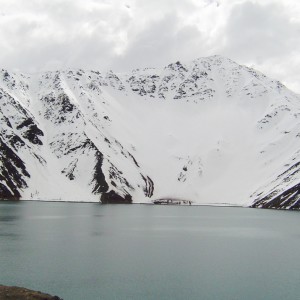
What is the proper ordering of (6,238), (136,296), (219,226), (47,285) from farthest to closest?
(219,226) < (6,238) < (47,285) < (136,296)

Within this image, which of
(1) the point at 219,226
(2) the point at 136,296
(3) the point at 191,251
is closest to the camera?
(2) the point at 136,296

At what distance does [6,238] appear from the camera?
103 meters

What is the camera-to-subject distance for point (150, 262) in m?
79.8

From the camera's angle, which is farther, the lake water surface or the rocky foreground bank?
the lake water surface

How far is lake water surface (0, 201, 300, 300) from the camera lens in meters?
61.3

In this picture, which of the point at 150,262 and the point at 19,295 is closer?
the point at 19,295

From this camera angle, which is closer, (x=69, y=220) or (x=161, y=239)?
(x=161, y=239)

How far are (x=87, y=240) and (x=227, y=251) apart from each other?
30.2 metres

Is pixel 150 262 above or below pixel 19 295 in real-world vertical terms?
above

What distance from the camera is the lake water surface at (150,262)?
61.3 meters

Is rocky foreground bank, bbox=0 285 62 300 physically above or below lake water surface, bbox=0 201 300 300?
below

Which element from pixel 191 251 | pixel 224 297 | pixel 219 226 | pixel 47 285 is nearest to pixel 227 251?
pixel 191 251

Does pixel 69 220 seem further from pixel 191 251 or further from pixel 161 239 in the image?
pixel 191 251

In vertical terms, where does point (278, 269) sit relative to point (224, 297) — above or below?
above
